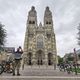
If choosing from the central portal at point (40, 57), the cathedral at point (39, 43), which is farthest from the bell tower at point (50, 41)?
the central portal at point (40, 57)

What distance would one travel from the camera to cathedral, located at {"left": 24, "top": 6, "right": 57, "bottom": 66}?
275 feet

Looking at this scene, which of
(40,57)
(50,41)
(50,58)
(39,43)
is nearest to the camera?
(40,57)

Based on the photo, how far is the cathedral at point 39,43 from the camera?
83688 millimetres

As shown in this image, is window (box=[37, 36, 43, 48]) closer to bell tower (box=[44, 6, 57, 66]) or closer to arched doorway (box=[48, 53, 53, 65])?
bell tower (box=[44, 6, 57, 66])

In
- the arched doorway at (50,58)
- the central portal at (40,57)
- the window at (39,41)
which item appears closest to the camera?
the central portal at (40,57)

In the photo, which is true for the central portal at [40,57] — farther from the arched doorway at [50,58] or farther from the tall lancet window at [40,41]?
the arched doorway at [50,58]

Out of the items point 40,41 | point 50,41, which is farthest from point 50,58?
point 40,41

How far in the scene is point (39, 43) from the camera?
86.4 metres

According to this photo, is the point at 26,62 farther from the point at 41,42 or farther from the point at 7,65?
the point at 7,65

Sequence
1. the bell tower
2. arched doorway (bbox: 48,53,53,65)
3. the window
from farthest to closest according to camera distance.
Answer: the window, arched doorway (bbox: 48,53,53,65), the bell tower

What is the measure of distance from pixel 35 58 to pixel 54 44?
1162 centimetres

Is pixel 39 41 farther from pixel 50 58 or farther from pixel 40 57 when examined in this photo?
pixel 50 58

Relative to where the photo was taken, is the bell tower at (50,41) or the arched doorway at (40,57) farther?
the bell tower at (50,41)

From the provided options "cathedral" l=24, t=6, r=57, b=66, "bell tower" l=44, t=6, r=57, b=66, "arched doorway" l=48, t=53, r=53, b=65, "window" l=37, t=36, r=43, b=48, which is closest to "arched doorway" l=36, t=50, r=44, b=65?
"cathedral" l=24, t=6, r=57, b=66
